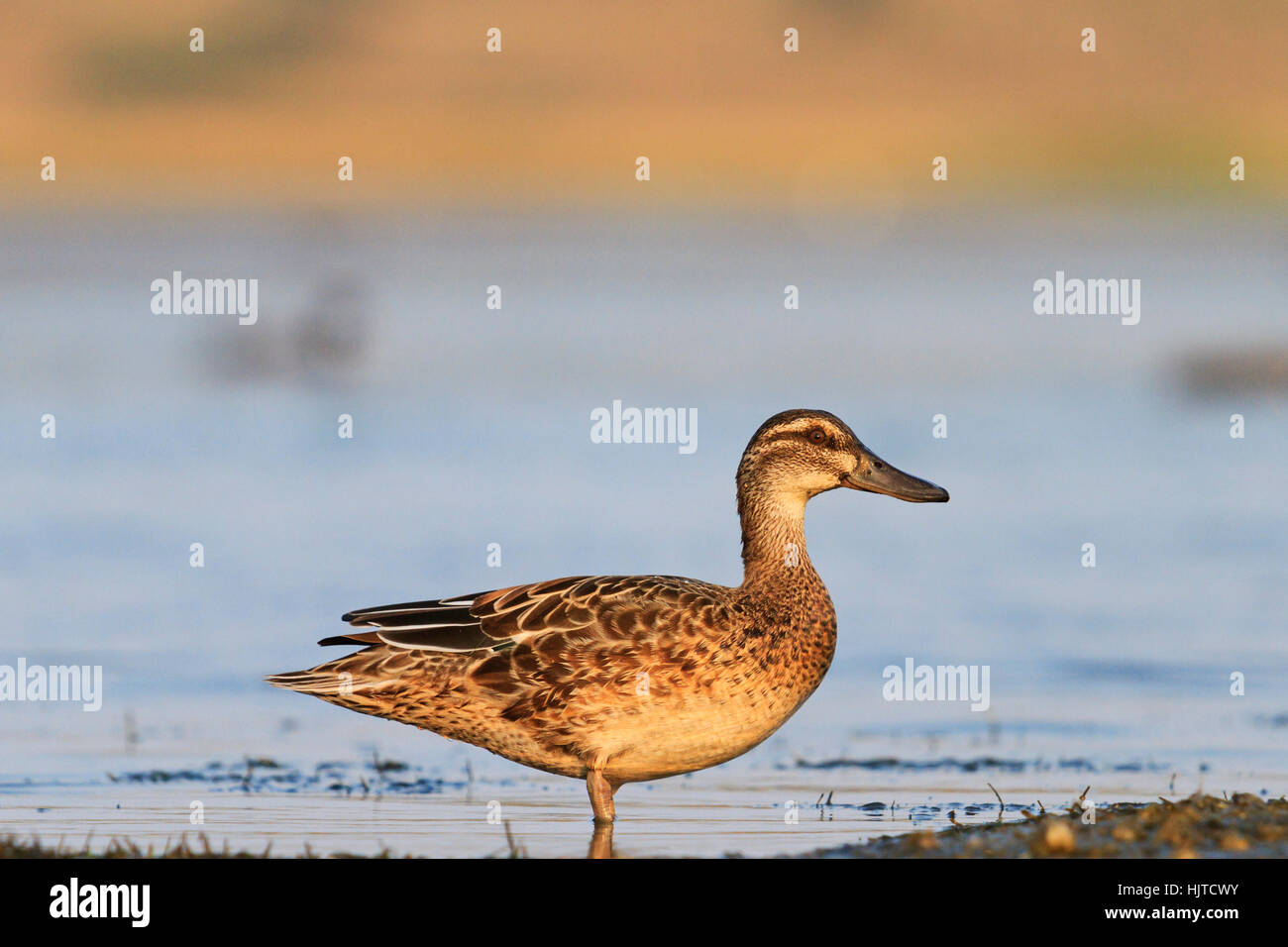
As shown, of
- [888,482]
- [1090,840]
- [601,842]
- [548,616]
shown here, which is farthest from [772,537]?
[1090,840]

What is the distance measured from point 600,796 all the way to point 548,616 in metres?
0.75

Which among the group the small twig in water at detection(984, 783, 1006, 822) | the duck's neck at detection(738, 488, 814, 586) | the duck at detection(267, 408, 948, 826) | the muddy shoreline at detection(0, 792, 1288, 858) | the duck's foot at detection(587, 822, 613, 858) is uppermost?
the duck's neck at detection(738, 488, 814, 586)

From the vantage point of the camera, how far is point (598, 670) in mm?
7227

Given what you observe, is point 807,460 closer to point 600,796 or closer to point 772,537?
point 772,537

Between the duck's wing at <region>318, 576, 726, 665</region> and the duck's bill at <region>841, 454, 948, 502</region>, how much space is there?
98cm

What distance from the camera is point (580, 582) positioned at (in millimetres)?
7652

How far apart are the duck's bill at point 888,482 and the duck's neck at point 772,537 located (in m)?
0.26

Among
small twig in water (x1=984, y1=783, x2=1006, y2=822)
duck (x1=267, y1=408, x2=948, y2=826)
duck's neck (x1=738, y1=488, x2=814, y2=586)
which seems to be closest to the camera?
duck (x1=267, y1=408, x2=948, y2=826)

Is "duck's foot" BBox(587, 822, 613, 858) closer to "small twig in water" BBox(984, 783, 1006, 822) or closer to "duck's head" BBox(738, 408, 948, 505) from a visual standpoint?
"small twig in water" BBox(984, 783, 1006, 822)

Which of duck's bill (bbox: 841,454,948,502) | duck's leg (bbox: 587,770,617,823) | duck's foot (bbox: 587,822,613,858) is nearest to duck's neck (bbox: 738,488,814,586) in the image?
duck's bill (bbox: 841,454,948,502)

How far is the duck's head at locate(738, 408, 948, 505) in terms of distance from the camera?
326 inches
